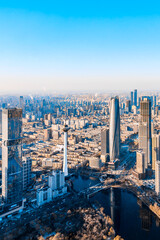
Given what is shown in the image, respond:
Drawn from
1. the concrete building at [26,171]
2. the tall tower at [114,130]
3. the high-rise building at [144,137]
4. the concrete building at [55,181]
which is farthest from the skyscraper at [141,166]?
the concrete building at [26,171]

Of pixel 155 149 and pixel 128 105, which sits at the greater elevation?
pixel 128 105

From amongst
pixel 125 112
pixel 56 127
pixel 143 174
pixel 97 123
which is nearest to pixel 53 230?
pixel 143 174

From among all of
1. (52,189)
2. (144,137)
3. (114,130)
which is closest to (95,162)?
(114,130)

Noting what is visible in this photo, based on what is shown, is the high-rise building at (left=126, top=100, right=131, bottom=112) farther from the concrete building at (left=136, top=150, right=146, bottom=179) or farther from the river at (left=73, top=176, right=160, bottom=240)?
the river at (left=73, top=176, right=160, bottom=240)

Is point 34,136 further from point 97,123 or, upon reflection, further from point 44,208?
point 44,208

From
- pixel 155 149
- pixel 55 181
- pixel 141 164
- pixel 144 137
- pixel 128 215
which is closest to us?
pixel 128 215

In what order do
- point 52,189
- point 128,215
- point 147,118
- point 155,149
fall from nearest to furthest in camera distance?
1. point 128,215
2. point 52,189
3. point 155,149
4. point 147,118

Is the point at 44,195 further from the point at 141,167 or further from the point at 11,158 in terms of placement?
the point at 141,167
